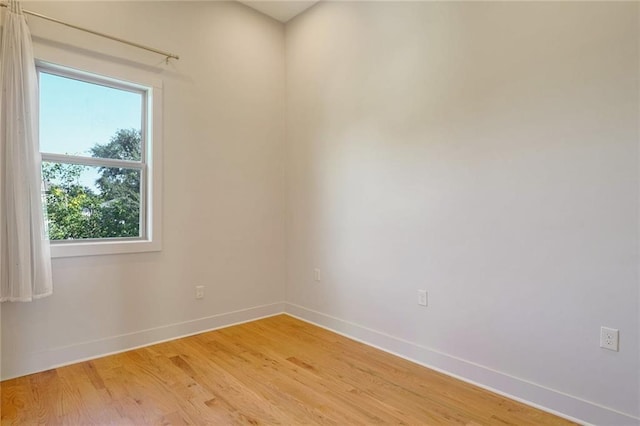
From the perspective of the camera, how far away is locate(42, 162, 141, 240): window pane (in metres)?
2.61

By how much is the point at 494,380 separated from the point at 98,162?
3242 millimetres

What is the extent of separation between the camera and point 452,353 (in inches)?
96.7

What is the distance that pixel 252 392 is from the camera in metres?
2.19

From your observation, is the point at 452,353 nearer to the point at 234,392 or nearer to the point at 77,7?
the point at 234,392

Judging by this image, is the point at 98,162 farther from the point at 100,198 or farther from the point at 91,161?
the point at 100,198

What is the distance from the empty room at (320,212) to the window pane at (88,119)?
0.05 feet

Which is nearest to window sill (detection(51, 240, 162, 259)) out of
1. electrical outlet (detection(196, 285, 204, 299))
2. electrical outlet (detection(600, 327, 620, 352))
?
electrical outlet (detection(196, 285, 204, 299))

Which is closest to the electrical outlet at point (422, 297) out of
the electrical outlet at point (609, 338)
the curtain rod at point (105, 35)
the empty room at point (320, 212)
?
the empty room at point (320, 212)

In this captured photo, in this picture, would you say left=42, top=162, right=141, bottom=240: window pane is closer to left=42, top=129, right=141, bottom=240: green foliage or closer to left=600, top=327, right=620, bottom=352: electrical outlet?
left=42, top=129, right=141, bottom=240: green foliage

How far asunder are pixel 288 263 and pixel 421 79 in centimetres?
227

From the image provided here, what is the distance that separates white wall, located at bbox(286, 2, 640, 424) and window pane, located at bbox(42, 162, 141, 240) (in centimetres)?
167

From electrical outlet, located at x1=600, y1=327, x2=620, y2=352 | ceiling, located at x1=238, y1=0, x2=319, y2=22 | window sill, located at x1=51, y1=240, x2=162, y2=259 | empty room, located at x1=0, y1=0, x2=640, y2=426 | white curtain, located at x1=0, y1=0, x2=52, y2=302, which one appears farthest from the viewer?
ceiling, located at x1=238, y1=0, x2=319, y2=22

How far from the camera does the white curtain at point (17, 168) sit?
2217mm

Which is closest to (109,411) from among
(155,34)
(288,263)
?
(288,263)
